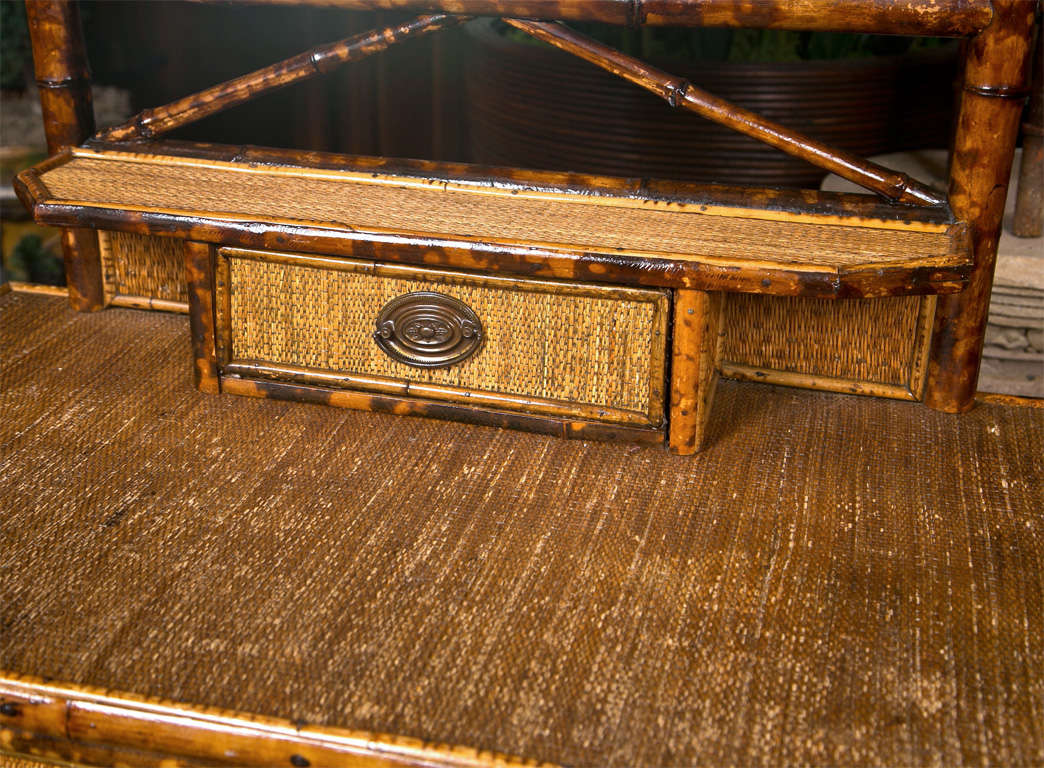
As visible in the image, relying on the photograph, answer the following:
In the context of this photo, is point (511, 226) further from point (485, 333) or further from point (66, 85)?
point (66, 85)

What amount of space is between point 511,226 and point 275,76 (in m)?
0.37

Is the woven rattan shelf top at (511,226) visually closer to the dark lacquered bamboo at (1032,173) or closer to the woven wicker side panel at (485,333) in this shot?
the woven wicker side panel at (485,333)

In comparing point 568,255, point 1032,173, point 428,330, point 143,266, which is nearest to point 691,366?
point 568,255

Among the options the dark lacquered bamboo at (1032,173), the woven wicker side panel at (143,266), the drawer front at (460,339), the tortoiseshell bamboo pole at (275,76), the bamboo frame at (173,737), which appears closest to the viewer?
the bamboo frame at (173,737)

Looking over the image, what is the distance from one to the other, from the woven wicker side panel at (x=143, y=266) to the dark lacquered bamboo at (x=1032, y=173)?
119 cm

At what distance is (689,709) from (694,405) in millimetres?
380

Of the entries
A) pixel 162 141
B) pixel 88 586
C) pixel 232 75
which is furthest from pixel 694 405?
pixel 232 75

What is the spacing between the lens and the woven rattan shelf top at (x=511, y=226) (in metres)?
1.07

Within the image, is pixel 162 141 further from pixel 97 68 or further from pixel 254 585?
pixel 97 68

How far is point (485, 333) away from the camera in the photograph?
3.92 feet

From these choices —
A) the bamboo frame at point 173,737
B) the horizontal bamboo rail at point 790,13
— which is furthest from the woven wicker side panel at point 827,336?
the bamboo frame at point 173,737

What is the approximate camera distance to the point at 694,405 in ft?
3.81

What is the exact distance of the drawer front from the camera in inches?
45.6

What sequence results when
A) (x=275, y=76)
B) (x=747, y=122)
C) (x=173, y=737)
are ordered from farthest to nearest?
(x=275, y=76)
(x=747, y=122)
(x=173, y=737)
